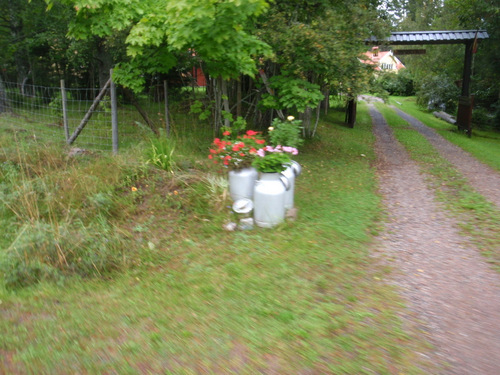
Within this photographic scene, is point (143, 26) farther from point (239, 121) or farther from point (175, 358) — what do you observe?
point (175, 358)

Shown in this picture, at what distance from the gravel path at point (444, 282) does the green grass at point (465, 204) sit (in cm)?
19

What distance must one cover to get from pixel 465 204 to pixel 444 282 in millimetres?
3467

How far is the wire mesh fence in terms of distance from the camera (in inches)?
374

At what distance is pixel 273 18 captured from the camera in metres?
9.88

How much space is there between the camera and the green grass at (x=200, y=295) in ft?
10.0

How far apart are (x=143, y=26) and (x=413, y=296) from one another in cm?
644

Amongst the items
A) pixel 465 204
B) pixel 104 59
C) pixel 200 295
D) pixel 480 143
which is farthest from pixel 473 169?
pixel 104 59

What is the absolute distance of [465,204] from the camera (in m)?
7.32

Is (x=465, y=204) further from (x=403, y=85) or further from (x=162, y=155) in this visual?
(x=403, y=85)

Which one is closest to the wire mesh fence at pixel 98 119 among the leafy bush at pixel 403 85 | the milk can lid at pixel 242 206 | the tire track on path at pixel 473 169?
the milk can lid at pixel 242 206

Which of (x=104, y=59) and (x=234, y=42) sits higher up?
(x=104, y=59)

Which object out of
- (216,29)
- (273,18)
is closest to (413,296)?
(216,29)

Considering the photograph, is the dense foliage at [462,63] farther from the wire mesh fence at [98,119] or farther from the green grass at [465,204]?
the wire mesh fence at [98,119]

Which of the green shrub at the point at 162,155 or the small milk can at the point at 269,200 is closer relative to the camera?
the small milk can at the point at 269,200
